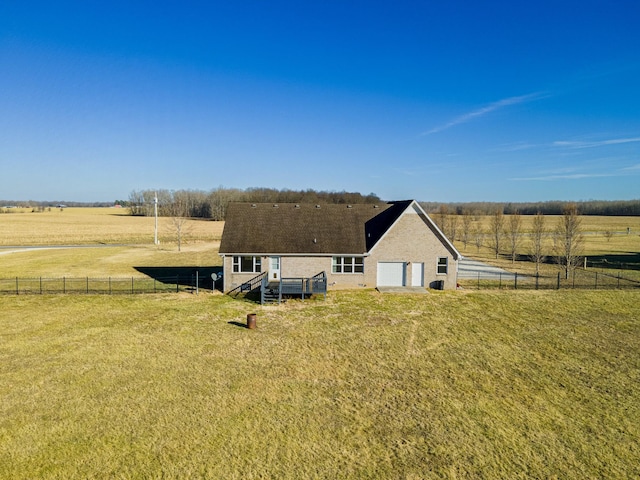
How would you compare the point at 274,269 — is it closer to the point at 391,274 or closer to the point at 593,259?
the point at 391,274

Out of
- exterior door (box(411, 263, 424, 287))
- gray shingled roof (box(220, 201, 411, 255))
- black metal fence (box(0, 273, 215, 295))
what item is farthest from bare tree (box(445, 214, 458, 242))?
black metal fence (box(0, 273, 215, 295))

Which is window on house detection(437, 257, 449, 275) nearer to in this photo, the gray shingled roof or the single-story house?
the single-story house

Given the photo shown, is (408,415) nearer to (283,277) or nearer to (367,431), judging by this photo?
(367,431)

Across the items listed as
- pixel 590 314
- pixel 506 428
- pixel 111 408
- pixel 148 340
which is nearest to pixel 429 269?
pixel 590 314

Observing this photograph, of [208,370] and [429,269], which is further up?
[429,269]

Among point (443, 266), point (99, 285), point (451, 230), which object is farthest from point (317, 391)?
point (451, 230)

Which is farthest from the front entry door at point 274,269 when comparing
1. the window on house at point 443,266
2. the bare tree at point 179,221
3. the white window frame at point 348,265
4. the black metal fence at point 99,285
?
the bare tree at point 179,221
